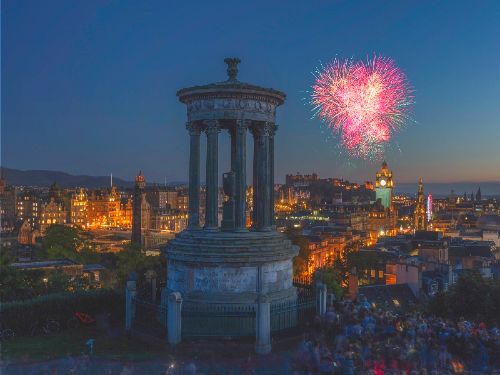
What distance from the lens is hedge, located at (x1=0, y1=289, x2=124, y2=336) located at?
24.0 metres

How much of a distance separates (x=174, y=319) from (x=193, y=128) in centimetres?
857

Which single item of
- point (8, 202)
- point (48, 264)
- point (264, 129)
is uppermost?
point (264, 129)

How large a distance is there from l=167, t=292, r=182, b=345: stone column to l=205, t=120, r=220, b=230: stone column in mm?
4026

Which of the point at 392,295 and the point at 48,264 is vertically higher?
the point at 48,264

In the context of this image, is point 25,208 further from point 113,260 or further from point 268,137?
point 268,137

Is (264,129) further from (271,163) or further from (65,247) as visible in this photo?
(65,247)

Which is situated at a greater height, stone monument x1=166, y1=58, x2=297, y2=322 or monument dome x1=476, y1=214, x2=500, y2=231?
stone monument x1=166, y1=58, x2=297, y2=322

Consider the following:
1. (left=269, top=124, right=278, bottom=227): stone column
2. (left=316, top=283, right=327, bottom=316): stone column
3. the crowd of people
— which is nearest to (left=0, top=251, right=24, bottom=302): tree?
(left=269, top=124, right=278, bottom=227): stone column

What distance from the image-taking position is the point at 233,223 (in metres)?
24.9

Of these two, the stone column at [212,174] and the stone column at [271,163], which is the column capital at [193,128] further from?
the stone column at [271,163]

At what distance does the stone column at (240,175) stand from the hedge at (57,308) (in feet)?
23.7

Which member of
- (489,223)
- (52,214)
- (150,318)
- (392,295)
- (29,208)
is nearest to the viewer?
(150,318)

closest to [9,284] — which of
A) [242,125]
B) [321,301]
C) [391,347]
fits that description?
[242,125]

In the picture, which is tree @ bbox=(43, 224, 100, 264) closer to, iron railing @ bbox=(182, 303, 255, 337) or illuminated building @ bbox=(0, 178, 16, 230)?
iron railing @ bbox=(182, 303, 255, 337)
